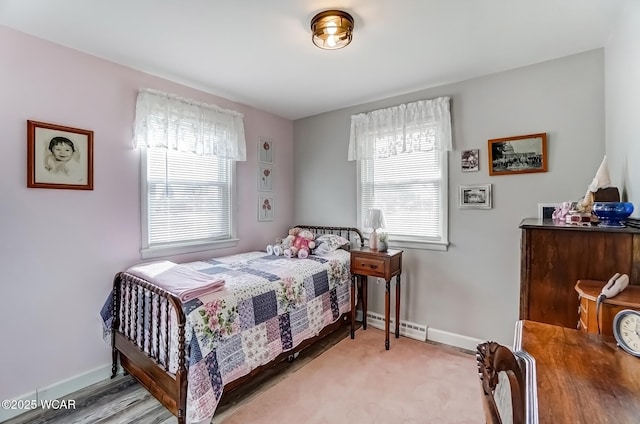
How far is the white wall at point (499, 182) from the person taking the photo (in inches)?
86.5

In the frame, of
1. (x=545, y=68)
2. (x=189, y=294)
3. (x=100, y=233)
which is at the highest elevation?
(x=545, y=68)

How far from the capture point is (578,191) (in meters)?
2.21

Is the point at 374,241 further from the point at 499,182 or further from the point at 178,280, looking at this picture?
the point at 178,280

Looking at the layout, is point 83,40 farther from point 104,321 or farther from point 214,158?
point 104,321

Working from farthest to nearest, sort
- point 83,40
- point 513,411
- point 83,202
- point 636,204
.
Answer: point 83,202, point 83,40, point 636,204, point 513,411

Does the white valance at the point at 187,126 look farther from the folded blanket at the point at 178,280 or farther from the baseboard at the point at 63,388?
the baseboard at the point at 63,388

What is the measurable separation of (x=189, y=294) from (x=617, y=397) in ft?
5.83

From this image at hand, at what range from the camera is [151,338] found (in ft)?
6.20

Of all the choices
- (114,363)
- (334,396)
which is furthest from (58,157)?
(334,396)

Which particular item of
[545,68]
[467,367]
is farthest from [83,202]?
[545,68]

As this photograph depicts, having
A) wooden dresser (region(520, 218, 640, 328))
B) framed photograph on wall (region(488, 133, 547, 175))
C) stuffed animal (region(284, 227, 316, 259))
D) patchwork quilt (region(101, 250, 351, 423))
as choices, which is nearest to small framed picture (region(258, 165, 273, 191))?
stuffed animal (region(284, 227, 316, 259))

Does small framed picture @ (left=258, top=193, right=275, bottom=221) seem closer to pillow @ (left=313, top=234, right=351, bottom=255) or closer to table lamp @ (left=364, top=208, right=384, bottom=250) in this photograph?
pillow @ (left=313, top=234, right=351, bottom=255)

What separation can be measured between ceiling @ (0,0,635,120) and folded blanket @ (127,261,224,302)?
5.14 ft

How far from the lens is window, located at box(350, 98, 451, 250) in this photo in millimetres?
2777
